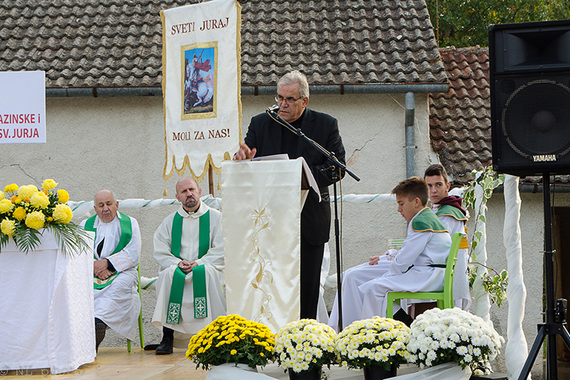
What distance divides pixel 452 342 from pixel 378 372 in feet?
1.49

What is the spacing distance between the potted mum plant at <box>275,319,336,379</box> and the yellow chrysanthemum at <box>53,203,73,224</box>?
7.12 ft

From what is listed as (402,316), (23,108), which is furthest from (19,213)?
(402,316)

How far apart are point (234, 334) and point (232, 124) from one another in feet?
11.4

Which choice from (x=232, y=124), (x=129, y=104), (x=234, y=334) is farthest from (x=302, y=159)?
(x=129, y=104)

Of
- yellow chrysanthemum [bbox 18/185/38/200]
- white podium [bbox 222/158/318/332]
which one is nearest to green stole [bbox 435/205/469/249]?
white podium [bbox 222/158/318/332]

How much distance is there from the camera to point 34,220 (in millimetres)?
5699

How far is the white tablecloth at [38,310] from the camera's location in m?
5.66

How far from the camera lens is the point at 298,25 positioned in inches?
513

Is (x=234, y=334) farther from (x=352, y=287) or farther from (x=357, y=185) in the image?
(x=357, y=185)

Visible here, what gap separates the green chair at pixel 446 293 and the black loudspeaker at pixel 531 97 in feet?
4.11

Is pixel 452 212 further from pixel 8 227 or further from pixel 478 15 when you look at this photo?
pixel 478 15

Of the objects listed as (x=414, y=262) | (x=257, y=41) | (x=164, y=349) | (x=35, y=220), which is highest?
(x=257, y=41)

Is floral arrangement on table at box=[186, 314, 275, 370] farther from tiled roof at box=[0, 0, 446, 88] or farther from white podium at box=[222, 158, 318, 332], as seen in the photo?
tiled roof at box=[0, 0, 446, 88]

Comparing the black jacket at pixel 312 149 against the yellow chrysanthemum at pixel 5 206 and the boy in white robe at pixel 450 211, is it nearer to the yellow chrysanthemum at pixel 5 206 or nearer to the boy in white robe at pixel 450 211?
the boy in white robe at pixel 450 211
